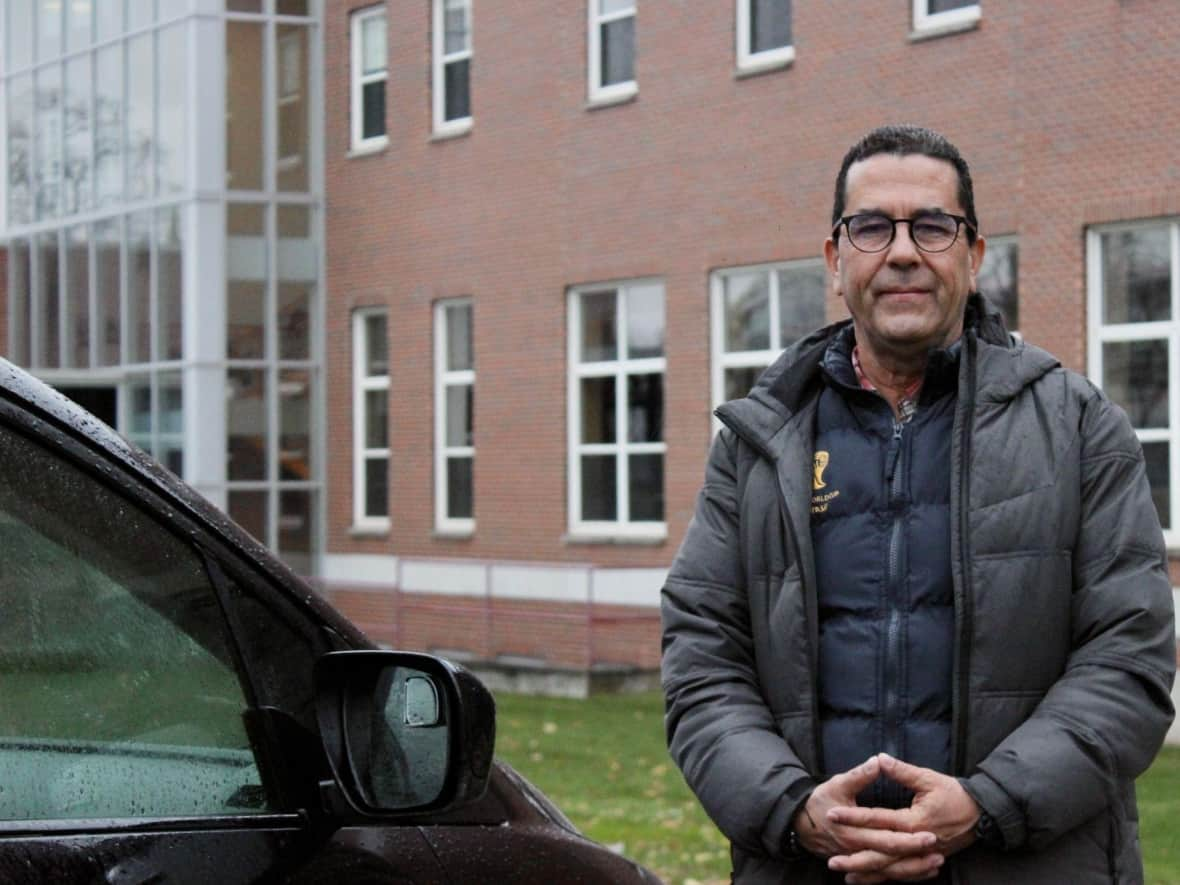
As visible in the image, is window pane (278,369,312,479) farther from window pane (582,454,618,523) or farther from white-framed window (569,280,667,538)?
window pane (582,454,618,523)

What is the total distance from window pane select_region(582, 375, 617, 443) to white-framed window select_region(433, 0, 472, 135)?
3261 mm

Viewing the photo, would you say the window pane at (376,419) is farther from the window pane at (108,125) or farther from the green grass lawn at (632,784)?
the green grass lawn at (632,784)

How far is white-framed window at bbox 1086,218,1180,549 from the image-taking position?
51.6 feet

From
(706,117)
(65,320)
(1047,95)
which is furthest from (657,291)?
(65,320)

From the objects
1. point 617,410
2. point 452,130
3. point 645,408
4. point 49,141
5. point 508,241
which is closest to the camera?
point 645,408

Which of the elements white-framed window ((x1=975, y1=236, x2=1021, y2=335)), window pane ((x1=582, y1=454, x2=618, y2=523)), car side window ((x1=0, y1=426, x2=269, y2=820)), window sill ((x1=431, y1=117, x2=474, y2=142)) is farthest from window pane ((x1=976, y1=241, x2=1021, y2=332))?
car side window ((x1=0, y1=426, x2=269, y2=820))

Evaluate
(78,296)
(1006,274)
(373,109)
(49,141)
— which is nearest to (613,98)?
(373,109)

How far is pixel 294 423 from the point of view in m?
24.9

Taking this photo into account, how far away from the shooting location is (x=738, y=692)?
3.07 m

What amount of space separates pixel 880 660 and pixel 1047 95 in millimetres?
14039

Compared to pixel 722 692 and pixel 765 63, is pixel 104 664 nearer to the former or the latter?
pixel 722 692

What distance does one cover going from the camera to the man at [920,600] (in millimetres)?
2891

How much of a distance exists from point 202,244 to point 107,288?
1.84m

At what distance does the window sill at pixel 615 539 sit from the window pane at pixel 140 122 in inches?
264
